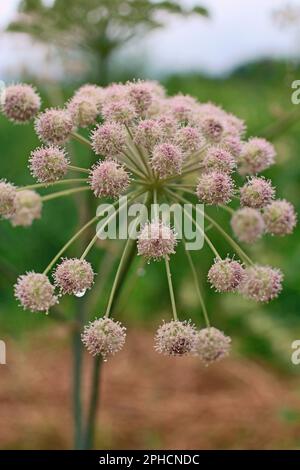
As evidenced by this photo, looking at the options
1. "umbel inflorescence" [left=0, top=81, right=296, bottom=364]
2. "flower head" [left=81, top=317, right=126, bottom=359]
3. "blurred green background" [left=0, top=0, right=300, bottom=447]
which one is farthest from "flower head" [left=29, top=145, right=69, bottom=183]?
"blurred green background" [left=0, top=0, right=300, bottom=447]

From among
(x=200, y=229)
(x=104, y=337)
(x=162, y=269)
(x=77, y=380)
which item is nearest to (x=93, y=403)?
(x=77, y=380)

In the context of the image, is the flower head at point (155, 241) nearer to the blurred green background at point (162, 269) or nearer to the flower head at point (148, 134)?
the flower head at point (148, 134)

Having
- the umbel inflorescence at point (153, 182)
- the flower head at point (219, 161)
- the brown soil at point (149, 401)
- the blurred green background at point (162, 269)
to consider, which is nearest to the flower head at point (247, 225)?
the umbel inflorescence at point (153, 182)

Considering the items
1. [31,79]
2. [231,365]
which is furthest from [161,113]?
[231,365]

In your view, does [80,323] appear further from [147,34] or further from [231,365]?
[231,365]

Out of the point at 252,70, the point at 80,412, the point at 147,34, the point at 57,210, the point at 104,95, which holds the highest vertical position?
the point at 252,70

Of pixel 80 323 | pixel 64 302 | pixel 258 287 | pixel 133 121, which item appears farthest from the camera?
pixel 64 302

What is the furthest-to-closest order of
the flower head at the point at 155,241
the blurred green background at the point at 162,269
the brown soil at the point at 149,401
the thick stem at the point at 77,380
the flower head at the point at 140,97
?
the blurred green background at the point at 162,269 < the brown soil at the point at 149,401 < the thick stem at the point at 77,380 < the flower head at the point at 140,97 < the flower head at the point at 155,241
